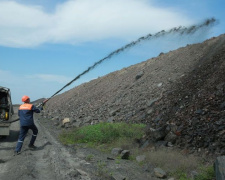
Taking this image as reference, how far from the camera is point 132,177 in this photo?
775cm

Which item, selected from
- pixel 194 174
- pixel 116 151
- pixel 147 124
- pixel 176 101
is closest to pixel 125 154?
pixel 116 151

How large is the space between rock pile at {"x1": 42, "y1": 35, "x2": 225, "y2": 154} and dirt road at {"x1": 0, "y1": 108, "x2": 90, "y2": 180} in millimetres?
3756

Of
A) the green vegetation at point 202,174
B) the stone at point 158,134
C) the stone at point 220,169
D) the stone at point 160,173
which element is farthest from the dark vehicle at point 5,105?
the stone at point 220,169

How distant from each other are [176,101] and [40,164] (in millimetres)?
7568

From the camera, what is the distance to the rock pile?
10.3 meters

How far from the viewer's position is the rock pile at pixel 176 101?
1027 centimetres

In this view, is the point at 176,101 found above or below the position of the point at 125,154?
above

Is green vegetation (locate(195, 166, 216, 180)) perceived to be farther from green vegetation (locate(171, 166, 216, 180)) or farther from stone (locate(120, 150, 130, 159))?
stone (locate(120, 150, 130, 159))

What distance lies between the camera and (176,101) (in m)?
13.9

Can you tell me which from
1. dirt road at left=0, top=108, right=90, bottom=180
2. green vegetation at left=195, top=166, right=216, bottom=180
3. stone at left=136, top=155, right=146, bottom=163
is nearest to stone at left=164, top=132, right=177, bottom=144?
stone at left=136, top=155, right=146, bottom=163

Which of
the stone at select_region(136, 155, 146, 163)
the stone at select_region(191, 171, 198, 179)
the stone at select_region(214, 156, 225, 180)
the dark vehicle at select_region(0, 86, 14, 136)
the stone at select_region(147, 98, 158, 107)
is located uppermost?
the dark vehicle at select_region(0, 86, 14, 136)

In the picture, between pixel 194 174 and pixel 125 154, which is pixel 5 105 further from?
pixel 194 174

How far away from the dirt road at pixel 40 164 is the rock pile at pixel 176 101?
376cm

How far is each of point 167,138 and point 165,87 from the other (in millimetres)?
7970
